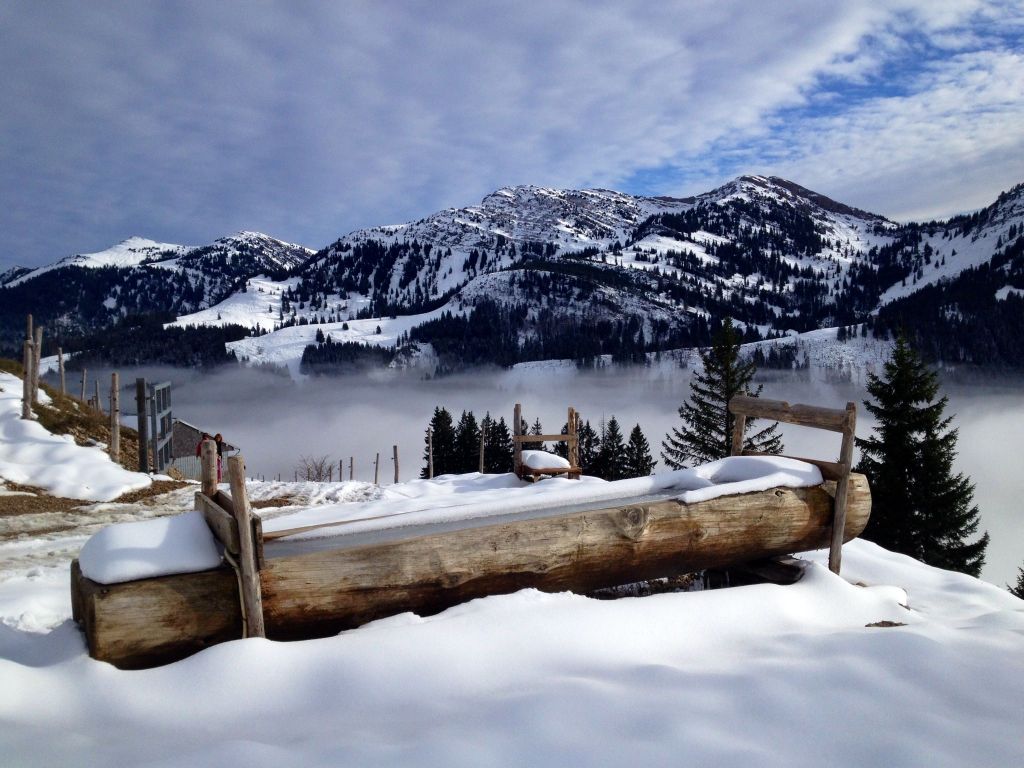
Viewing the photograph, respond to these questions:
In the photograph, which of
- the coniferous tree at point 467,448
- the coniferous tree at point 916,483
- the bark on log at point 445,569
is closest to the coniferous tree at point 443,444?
the coniferous tree at point 467,448

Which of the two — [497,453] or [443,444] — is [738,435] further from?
[443,444]

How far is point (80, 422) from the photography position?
21250mm

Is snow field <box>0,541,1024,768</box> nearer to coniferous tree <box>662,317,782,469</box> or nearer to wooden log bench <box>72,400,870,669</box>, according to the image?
wooden log bench <box>72,400,870,669</box>

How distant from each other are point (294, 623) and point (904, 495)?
23781 millimetres

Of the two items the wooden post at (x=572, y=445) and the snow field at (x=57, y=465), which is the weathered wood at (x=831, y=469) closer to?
the wooden post at (x=572, y=445)

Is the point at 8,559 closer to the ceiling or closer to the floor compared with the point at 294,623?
closer to the floor

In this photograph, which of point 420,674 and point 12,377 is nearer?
point 420,674

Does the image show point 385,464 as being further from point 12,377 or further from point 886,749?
point 886,749

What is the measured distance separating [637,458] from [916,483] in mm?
38113

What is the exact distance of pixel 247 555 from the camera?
4.21 metres

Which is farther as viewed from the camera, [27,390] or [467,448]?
[467,448]

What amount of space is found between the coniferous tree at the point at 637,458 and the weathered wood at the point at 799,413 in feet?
166

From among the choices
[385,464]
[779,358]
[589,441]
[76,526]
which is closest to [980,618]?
[76,526]

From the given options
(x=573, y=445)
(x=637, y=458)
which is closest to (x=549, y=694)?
(x=573, y=445)
